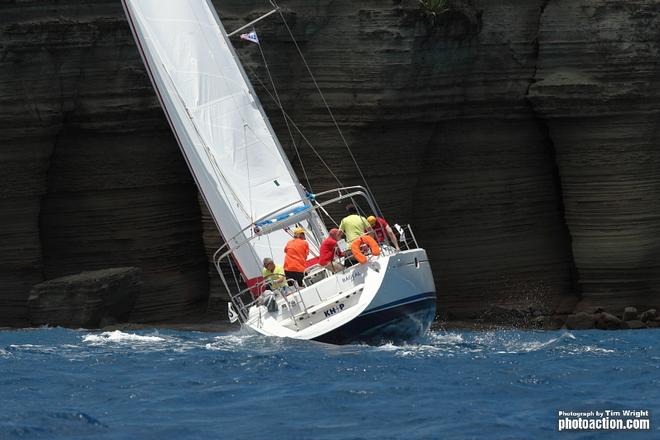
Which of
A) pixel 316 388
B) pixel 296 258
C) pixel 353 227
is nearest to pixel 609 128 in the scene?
pixel 353 227

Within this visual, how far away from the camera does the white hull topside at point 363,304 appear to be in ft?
67.2

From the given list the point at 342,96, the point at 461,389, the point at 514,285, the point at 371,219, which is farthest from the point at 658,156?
the point at 461,389

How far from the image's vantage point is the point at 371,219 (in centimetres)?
2281

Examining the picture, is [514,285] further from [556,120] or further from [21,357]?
[21,357]

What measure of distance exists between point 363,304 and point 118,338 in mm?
4822

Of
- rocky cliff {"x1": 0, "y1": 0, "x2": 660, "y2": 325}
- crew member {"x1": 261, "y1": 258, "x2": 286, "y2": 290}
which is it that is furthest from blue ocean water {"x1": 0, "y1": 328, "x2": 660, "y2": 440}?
rocky cliff {"x1": 0, "y1": 0, "x2": 660, "y2": 325}

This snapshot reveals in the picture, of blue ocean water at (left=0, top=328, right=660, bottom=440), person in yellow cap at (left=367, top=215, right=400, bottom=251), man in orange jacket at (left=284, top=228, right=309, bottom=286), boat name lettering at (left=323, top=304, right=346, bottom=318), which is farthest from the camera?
person in yellow cap at (left=367, top=215, right=400, bottom=251)

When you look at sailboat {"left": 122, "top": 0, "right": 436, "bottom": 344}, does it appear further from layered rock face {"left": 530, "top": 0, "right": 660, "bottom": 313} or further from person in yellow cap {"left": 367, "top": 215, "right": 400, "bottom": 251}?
layered rock face {"left": 530, "top": 0, "right": 660, "bottom": 313}

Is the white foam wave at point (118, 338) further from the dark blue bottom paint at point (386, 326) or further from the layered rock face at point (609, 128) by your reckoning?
the layered rock face at point (609, 128)

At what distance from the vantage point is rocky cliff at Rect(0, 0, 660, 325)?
28.6m

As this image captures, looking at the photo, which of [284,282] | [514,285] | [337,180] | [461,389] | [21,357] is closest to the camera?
[461,389]

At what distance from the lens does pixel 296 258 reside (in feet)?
72.6

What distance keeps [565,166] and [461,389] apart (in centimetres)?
1325

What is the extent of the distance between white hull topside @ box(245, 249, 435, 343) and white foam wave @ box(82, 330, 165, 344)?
2364mm
